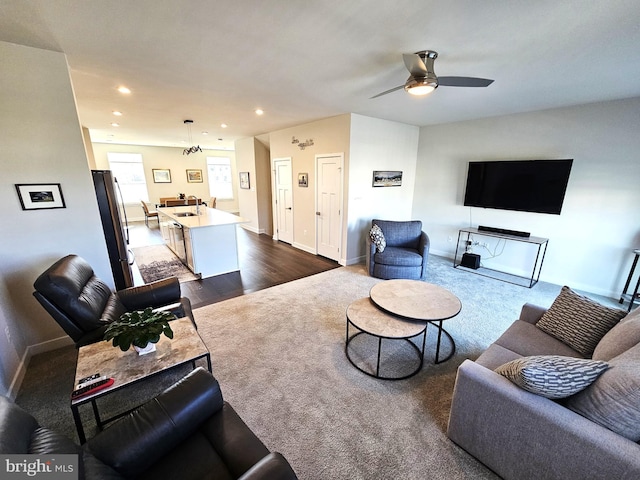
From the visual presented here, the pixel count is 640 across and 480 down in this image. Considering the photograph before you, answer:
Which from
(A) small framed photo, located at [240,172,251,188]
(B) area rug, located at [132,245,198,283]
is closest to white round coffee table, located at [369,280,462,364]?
(B) area rug, located at [132,245,198,283]

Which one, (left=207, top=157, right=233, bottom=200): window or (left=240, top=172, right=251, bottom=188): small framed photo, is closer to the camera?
(left=240, top=172, right=251, bottom=188): small framed photo

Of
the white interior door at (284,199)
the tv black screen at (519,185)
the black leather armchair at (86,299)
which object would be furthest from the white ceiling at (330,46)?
the white interior door at (284,199)

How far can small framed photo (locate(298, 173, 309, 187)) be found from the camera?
544 centimetres

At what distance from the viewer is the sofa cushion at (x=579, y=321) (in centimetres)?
174

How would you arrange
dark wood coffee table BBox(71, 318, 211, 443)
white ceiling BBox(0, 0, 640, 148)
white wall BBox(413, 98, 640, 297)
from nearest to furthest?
dark wood coffee table BBox(71, 318, 211, 443), white ceiling BBox(0, 0, 640, 148), white wall BBox(413, 98, 640, 297)

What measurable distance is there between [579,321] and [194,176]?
1128cm

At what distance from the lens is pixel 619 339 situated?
4.86 ft

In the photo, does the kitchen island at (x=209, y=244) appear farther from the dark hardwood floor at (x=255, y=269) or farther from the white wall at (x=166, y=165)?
the white wall at (x=166, y=165)

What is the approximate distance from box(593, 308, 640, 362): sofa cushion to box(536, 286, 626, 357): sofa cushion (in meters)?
0.13

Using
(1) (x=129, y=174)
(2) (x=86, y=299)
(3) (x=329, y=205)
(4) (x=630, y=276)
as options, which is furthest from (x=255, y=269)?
(1) (x=129, y=174)

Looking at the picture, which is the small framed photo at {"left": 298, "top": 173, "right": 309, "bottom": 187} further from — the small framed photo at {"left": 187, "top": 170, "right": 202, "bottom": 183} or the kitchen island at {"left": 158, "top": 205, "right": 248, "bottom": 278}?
the small framed photo at {"left": 187, "top": 170, "right": 202, "bottom": 183}

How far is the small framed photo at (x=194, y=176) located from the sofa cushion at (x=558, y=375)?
36.7 feet

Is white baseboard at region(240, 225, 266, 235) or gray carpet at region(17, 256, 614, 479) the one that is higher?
white baseboard at region(240, 225, 266, 235)

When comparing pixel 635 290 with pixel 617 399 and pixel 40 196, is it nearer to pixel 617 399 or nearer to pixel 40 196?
pixel 617 399
